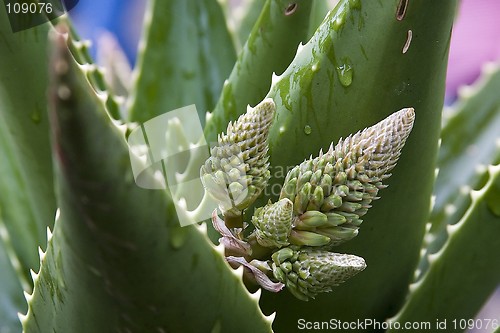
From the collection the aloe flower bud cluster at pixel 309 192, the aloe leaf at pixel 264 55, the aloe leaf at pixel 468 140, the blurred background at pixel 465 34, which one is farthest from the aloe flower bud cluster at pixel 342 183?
the blurred background at pixel 465 34

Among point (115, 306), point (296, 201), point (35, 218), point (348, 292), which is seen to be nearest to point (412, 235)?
point (348, 292)

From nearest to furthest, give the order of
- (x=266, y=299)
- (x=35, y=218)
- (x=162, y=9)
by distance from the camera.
A: (x=266, y=299) < (x=35, y=218) < (x=162, y=9)

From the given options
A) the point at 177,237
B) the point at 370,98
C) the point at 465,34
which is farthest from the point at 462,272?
the point at 465,34

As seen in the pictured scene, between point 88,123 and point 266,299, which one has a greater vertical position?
point 88,123

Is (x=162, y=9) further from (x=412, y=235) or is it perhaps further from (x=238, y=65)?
(x=412, y=235)

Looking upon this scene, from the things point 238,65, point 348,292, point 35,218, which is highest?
point 238,65

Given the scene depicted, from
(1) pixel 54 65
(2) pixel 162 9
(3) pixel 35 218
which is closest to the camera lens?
(1) pixel 54 65

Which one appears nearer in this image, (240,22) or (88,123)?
(88,123)
